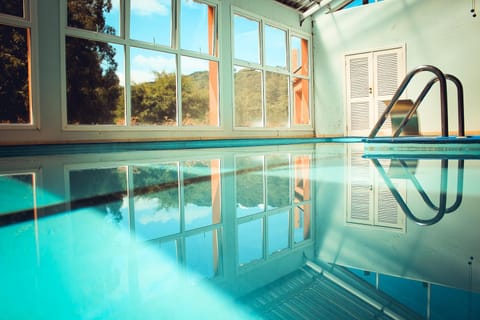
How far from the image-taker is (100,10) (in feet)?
16.8

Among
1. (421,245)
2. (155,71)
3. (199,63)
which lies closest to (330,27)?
(199,63)

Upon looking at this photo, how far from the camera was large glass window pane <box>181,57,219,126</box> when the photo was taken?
6.21m

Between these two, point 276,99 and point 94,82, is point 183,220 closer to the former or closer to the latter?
point 94,82

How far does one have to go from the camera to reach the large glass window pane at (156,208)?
77cm

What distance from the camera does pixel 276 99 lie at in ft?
26.6

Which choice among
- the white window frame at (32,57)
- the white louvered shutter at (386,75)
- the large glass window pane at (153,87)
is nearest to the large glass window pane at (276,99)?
the white louvered shutter at (386,75)

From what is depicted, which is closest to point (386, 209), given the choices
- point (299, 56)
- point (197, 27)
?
point (197, 27)

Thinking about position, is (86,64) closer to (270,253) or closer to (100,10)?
(100,10)

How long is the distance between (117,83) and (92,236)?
5.00 m

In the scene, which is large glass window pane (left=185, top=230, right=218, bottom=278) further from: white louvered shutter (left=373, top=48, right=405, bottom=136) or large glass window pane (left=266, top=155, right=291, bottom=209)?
white louvered shutter (left=373, top=48, right=405, bottom=136)

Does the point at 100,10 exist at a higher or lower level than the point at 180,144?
higher

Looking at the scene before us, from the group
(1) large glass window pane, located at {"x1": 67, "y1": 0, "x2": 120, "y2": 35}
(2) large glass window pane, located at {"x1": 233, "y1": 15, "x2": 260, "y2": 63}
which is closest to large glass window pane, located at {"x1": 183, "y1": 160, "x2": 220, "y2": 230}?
(1) large glass window pane, located at {"x1": 67, "y1": 0, "x2": 120, "y2": 35}

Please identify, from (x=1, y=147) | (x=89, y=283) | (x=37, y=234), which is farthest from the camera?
(x=1, y=147)

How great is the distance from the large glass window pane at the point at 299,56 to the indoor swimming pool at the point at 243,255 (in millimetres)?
7910
